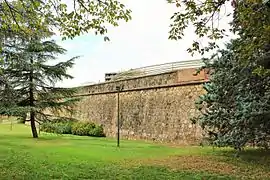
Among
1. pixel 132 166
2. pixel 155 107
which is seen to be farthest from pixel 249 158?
pixel 155 107

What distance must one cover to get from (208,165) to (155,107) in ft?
33.0

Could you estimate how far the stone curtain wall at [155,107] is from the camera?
61.4 feet

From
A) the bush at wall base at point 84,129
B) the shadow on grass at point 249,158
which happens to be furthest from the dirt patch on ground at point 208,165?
the bush at wall base at point 84,129

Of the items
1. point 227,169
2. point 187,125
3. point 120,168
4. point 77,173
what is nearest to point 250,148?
point 187,125

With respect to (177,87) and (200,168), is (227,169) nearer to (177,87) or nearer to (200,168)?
(200,168)

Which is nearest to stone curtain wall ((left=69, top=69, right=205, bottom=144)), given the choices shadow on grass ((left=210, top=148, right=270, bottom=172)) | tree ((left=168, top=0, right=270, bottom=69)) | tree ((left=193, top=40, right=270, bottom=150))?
shadow on grass ((left=210, top=148, right=270, bottom=172))

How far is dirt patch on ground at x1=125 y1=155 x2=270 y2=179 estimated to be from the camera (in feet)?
32.2

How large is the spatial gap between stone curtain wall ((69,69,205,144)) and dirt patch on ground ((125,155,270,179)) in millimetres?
5345

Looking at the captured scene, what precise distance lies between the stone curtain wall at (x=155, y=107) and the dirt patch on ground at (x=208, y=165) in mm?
5345

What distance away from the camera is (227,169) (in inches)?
414

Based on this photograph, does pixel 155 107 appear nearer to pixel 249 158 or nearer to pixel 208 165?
pixel 249 158

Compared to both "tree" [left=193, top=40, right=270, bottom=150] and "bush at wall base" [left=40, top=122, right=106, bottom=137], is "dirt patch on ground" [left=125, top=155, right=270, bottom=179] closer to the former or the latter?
"tree" [left=193, top=40, right=270, bottom=150]

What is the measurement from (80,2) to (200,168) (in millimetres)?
5828

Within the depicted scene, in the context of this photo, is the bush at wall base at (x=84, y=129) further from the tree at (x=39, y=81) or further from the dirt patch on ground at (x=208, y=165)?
the dirt patch on ground at (x=208, y=165)
